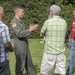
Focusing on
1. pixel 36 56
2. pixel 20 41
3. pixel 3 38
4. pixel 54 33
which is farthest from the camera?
A: pixel 36 56

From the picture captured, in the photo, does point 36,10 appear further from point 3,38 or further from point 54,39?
point 3,38

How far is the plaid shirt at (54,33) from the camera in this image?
288 inches

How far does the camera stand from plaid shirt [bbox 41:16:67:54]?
731 centimetres

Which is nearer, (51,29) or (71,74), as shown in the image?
(51,29)

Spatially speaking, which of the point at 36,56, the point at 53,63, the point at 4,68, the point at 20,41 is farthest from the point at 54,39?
the point at 36,56

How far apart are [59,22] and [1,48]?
166cm

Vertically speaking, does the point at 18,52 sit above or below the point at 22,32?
below

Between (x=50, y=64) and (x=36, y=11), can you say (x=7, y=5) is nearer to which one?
(x=36, y=11)

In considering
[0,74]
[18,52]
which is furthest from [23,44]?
[0,74]

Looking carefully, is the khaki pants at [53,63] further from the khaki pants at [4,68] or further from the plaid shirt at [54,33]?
the khaki pants at [4,68]

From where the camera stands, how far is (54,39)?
7355 mm

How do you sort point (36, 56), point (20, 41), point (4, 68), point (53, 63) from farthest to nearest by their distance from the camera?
point (36, 56) → point (20, 41) → point (53, 63) → point (4, 68)

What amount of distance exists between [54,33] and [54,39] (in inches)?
5.2

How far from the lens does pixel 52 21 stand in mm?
7316
